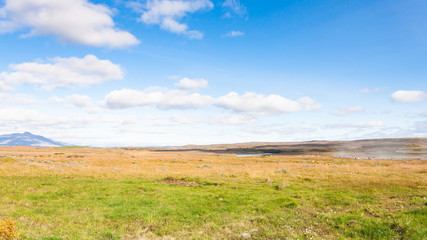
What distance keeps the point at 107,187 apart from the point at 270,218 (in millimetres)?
16623

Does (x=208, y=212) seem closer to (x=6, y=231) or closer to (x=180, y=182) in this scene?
(x=6, y=231)

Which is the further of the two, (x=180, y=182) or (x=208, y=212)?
(x=180, y=182)

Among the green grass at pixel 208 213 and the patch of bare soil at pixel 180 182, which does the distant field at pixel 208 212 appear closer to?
the green grass at pixel 208 213

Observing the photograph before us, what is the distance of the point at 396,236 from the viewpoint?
10.8 metres

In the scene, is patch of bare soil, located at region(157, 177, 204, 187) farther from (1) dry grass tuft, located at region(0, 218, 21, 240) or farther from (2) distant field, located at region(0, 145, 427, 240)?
(1) dry grass tuft, located at region(0, 218, 21, 240)

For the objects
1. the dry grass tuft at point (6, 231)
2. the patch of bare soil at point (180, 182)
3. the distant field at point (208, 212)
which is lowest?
the patch of bare soil at point (180, 182)

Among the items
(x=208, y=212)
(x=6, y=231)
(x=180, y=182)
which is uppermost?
(x=6, y=231)

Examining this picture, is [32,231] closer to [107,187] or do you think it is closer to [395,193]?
[107,187]

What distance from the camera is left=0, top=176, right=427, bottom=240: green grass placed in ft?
38.6

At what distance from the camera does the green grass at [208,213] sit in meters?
11.8

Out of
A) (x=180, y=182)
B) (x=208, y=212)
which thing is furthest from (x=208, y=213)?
(x=180, y=182)

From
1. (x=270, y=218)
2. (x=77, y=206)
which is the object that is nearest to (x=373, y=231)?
(x=270, y=218)

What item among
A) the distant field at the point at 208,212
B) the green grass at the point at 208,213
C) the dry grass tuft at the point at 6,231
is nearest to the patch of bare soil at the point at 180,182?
the distant field at the point at 208,212

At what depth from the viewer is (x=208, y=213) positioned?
15.2m
